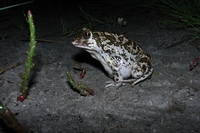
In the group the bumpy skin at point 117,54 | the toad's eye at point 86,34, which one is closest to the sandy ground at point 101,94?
the bumpy skin at point 117,54

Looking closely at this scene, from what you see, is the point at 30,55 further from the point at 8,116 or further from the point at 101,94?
the point at 101,94

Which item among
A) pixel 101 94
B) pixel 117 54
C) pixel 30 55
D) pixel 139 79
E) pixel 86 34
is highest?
pixel 30 55

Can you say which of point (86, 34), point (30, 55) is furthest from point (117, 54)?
point (30, 55)

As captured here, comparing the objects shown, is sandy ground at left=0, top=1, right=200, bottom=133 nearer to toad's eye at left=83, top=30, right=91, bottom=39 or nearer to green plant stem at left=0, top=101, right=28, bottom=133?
green plant stem at left=0, top=101, right=28, bottom=133

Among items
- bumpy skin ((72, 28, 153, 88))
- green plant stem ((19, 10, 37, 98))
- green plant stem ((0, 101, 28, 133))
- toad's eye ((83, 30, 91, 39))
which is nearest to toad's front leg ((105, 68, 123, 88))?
bumpy skin ((72, 28, 153, 88))

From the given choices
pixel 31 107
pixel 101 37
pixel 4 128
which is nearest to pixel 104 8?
pixel 101 37

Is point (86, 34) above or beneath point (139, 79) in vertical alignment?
above

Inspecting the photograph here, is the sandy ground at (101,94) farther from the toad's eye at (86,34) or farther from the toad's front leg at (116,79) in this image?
the toad's eye at (86,34)
